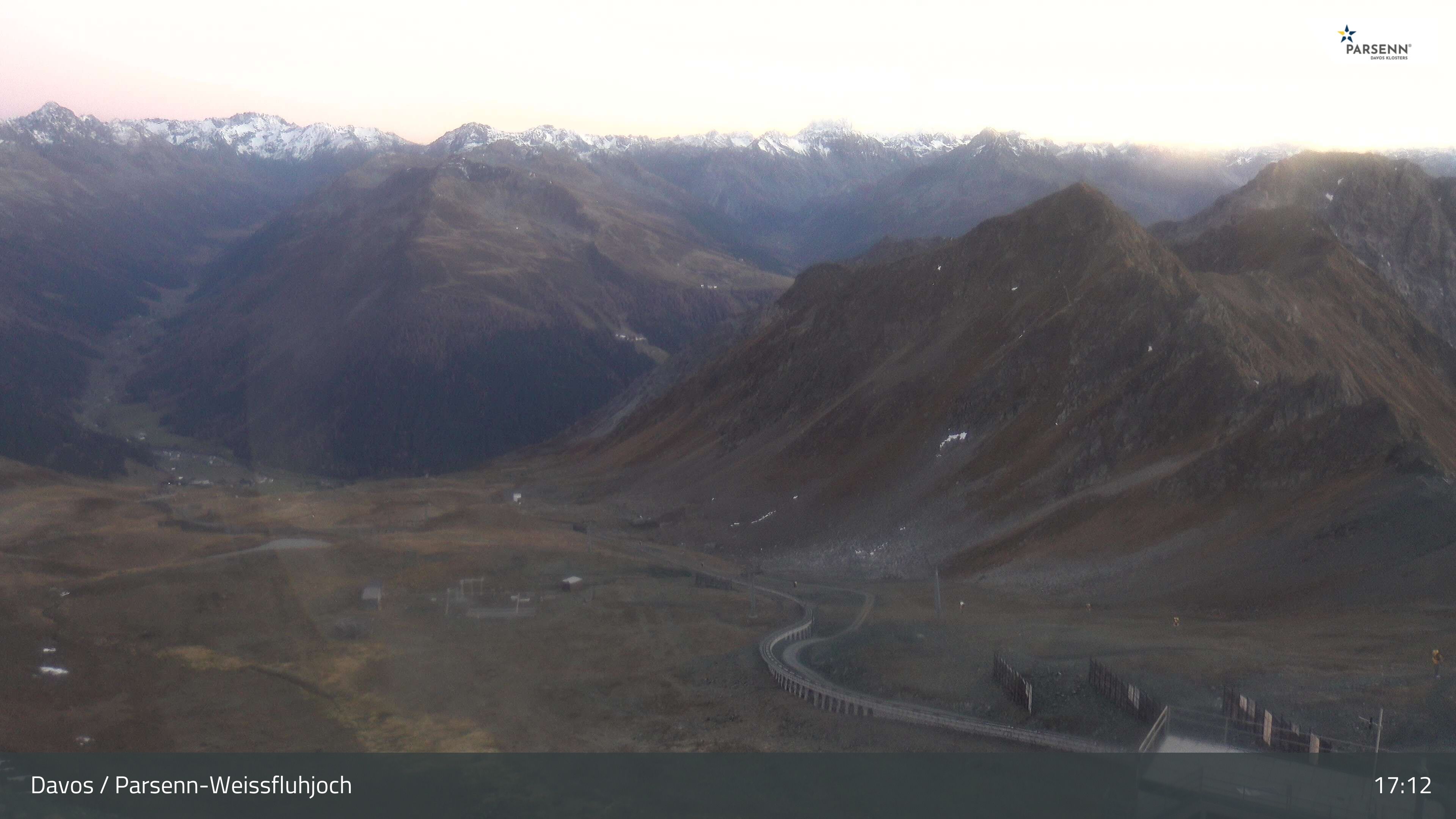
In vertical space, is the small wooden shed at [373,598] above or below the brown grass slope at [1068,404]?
below

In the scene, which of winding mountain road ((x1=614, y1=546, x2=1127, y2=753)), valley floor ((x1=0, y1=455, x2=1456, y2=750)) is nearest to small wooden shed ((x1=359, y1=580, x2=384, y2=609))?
valley floor ((x1=0, y1=455, x2=1456, y2=750))

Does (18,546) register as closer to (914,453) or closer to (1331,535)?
(914,453)

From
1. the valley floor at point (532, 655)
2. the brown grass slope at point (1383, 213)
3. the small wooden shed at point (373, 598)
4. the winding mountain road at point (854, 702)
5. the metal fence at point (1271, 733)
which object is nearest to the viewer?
the metal fence at point (1271, 733)

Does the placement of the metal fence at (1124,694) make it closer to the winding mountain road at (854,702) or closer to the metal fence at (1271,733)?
the metal fence at (1271,733)

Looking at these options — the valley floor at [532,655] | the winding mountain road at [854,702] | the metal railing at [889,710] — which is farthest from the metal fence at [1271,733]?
the metal railing at [889,710]

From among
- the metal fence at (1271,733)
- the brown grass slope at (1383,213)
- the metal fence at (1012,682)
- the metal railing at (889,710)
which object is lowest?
the metal railing at (889,710)

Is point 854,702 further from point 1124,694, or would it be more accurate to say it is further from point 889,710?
point 1124,694

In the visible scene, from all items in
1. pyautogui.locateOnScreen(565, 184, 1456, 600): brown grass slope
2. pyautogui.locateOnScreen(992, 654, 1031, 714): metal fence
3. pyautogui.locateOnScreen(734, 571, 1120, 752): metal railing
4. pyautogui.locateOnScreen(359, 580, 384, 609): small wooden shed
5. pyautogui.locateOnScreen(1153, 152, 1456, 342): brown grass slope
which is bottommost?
pyautogui.locateOnScreen(734, 571, 1120, 752): metal railing

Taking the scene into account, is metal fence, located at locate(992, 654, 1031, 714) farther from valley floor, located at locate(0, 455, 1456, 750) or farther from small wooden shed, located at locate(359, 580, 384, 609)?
small wooden shed, located at locate(359, 580, 384, 609)
